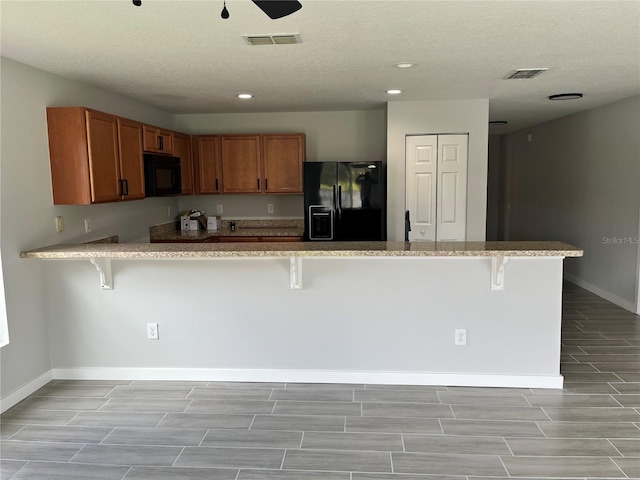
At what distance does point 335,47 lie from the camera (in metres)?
2.95

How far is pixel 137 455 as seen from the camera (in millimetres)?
2570

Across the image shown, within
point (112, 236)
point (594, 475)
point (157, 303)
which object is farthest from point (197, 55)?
point (594, 475)

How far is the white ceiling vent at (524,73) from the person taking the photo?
3584 mm

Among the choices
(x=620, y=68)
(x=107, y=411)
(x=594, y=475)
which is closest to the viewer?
(x=594, y=475)

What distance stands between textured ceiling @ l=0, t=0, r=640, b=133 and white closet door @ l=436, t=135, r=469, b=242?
65cm

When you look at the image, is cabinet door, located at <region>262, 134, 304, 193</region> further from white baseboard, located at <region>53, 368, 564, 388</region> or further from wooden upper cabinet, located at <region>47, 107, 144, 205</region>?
white baseboard, located at <region>53, 368, 564, 388</region>

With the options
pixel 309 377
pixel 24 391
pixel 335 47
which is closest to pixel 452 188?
pixel 335 47

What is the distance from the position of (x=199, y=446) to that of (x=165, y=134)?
11.0ft

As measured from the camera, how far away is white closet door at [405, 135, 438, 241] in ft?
17.0

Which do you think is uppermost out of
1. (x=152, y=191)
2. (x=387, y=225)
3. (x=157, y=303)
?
(x=152, y=191)

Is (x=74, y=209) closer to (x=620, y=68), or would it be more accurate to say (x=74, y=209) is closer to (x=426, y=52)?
(x=426, y=52)

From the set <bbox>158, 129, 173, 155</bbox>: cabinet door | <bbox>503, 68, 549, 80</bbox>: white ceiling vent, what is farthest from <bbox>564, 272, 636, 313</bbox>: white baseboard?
<bbox>158, 129, 173, 155</bbox>: cabinet door

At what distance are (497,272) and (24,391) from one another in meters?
3.35

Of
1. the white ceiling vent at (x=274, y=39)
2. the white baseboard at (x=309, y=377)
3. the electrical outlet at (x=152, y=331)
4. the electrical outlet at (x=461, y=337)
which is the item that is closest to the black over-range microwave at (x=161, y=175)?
the electrical outlet at (x=152, y=331)
